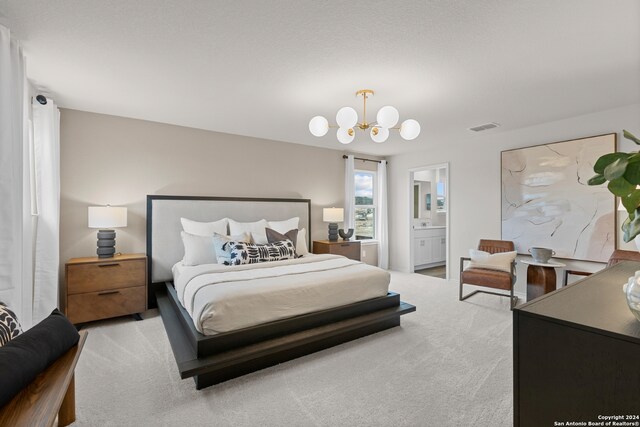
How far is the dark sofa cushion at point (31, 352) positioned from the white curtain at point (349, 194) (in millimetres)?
4828

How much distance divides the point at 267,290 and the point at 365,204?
166 inches

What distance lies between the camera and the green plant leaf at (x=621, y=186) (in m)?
0.77

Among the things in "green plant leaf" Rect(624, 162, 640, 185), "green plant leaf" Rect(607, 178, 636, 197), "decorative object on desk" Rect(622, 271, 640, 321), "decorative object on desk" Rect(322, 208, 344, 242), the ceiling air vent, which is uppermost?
the ceiling air vent

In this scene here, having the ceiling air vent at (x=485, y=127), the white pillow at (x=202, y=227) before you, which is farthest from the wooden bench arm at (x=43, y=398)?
the ceiling air vent at (x=485, y=127)

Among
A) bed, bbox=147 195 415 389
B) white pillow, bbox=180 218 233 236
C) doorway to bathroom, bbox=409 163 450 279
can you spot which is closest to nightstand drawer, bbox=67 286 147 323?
bed, bbox=147 195 415 389

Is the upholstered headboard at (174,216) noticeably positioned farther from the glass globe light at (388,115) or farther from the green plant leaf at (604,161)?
the green plant leaf at (604,161)

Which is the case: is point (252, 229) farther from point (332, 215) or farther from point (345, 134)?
point (345, 134)

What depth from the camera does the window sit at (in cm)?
633

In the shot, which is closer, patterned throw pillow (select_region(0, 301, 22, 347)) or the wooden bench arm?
the wooden bench arm

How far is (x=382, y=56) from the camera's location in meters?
2.33

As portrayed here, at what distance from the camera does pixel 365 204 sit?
6.40 meters

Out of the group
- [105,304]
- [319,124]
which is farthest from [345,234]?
[105,304]

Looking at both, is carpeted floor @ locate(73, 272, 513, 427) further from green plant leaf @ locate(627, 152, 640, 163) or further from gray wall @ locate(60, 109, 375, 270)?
green plant leaf @ locate(627, 152, 640, 163)

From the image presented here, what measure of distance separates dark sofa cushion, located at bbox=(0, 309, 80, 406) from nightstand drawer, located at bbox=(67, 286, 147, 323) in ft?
7.05
